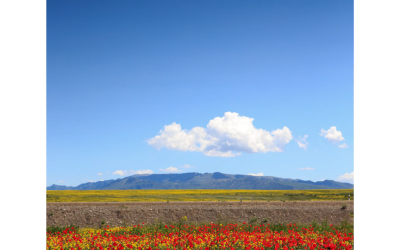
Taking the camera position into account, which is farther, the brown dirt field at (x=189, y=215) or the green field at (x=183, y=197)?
the green field at (x=183, y=197)

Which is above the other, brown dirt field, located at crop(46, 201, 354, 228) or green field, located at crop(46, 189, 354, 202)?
brown dirt field, located at crop(46, 201, 354, 228)

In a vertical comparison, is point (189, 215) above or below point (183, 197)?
above

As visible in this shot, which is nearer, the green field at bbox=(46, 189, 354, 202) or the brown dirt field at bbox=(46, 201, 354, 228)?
the brown dirt field at bbox=(46, 201, 354, 228)

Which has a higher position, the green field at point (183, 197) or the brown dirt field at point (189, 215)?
the brown dirt field at point (189, 215)

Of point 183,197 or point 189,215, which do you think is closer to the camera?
point 189,215
